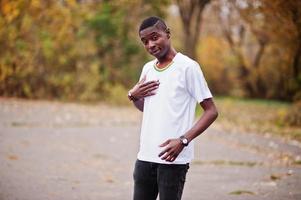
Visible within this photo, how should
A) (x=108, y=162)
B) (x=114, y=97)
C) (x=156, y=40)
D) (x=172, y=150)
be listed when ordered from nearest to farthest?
(x=172, y=150) < (x=156, y=40) < (x=108, y=162) < (x=114, y=97)

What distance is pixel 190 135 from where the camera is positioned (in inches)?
148

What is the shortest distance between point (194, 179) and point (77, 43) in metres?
16.5

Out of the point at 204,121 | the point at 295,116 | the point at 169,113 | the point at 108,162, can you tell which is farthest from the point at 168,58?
the point at 295,116

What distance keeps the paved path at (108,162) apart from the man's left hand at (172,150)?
3.40 meters

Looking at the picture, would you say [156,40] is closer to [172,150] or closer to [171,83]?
[171,83]

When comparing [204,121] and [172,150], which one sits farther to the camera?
[204,121]

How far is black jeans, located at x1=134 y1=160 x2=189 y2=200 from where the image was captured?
3822 mm

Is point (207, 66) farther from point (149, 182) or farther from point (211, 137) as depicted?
point (149, 182)

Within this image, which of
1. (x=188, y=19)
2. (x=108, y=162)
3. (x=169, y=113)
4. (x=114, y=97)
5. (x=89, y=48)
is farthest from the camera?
(x=114, y=97)

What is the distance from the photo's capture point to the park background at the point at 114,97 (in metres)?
8.22

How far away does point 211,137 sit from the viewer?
1377 centimetres

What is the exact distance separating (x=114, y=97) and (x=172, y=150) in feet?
68.5

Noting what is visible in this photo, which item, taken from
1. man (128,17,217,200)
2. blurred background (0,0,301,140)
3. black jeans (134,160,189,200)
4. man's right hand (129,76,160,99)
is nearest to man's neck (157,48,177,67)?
man (128,17,217,200)

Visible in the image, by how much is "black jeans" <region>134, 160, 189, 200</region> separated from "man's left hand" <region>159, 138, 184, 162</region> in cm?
11
